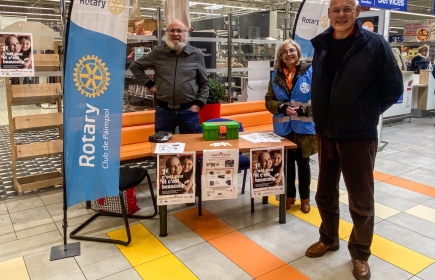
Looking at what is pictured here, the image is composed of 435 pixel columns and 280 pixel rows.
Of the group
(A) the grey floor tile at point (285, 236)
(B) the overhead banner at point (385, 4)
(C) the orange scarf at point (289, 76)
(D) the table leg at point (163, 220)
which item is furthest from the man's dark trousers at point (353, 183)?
(B) the overhead banner at point (385, 4)

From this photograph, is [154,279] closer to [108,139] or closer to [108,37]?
[108,139]

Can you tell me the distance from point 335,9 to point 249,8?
50.7 feet

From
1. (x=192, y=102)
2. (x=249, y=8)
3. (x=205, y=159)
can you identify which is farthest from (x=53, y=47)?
(x=249, y=8)

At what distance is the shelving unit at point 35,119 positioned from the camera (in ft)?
12.6

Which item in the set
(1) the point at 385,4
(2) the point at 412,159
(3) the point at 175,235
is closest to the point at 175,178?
(3) the point at 175,235

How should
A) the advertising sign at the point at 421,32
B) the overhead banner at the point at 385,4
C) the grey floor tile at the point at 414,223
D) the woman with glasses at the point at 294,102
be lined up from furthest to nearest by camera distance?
the advertising sign at the point at 421,32, the overhead banner at the point at 385,4, the woman with glasses at the point at 294,102, the grey floor tile at the point at 414,223

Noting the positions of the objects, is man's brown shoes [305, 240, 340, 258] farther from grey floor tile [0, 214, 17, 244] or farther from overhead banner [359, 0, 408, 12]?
overhead banner [359, 0, 408, 12]

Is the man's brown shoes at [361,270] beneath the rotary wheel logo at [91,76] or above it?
beneath

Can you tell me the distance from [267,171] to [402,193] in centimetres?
179

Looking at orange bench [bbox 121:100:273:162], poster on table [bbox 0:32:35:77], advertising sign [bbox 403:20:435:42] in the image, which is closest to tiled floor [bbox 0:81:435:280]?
orange bench [bbox 121:100:273:162]

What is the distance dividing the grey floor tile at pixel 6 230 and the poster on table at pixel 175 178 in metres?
1.27

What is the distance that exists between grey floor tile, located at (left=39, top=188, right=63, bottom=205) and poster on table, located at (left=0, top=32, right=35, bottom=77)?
123 cm

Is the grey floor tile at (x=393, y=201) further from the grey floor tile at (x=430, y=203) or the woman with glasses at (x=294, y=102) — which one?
the woman with glasses at (x=294, y=102)

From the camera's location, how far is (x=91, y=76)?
254 cm
